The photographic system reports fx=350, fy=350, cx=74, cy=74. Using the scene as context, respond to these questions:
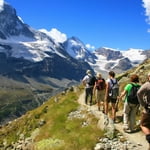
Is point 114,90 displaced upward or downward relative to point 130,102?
upward

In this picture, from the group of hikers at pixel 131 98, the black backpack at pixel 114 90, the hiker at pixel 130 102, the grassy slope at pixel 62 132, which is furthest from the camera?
the black backpack at pixel 114 90

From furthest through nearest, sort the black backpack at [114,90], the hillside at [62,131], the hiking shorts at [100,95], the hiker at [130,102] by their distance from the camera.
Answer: the hiking shorts at [100,95] < the black backpack at [114,90] < the hillside at [62,131] < the hiker at [130,102]

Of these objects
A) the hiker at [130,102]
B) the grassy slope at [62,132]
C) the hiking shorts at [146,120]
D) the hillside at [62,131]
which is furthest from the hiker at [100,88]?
the hiking shorts at [146,120]

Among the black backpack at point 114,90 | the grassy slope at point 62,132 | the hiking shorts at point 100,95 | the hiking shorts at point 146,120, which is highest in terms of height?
the black backpack at point 114,90

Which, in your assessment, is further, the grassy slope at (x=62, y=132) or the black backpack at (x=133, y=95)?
the grassy slope at (x=62, y=132)

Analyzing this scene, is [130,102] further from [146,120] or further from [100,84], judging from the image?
[100,84]

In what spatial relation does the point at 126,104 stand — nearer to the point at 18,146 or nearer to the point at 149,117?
the point at 149,117

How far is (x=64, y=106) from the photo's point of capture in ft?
116

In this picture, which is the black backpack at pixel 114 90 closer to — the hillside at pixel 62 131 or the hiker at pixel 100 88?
the hillside at pixel 62 131

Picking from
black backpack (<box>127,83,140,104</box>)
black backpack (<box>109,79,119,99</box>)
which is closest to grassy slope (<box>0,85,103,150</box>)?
black backpack (<box>109,79,119,99</box>)

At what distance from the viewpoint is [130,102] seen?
890 inches

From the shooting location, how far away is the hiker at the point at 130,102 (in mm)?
21808

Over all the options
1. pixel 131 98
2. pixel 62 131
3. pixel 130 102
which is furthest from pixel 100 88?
pixel 131 98

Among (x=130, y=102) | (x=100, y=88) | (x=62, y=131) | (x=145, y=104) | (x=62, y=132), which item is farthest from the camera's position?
(x=100, y=88)
